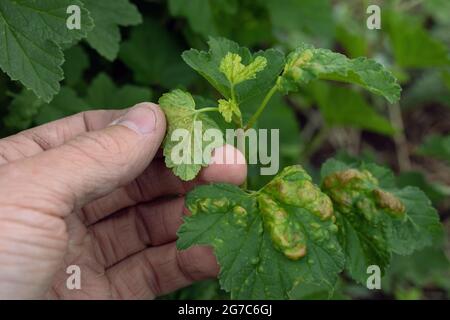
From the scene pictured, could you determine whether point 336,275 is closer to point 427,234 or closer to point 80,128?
point 427,234

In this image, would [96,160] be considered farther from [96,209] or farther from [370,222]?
[370,222]

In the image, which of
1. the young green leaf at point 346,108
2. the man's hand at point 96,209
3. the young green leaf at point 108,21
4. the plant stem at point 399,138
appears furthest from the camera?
the plant stem at point 399,138

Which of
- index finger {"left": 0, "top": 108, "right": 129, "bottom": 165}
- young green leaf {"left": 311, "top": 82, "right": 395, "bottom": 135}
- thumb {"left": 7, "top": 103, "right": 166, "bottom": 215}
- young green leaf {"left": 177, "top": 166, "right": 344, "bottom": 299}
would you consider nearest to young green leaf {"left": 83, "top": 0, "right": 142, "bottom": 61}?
index finger {"left": 0, "top": 108, "right": 129, "bottom": 165}

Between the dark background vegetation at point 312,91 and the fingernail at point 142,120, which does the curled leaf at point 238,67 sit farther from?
the dark background vegetation at point 312,91

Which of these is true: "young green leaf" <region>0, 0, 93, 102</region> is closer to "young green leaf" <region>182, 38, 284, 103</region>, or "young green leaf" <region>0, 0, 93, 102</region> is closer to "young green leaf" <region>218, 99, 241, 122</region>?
"young green leaf" <region>182, 38, 284, 103</region>

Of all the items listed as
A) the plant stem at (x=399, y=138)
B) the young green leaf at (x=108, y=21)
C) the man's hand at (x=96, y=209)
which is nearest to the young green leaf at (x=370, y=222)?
the man's hand at (x=96, y=209)

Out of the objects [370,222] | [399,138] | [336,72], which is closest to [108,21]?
[336,72]
